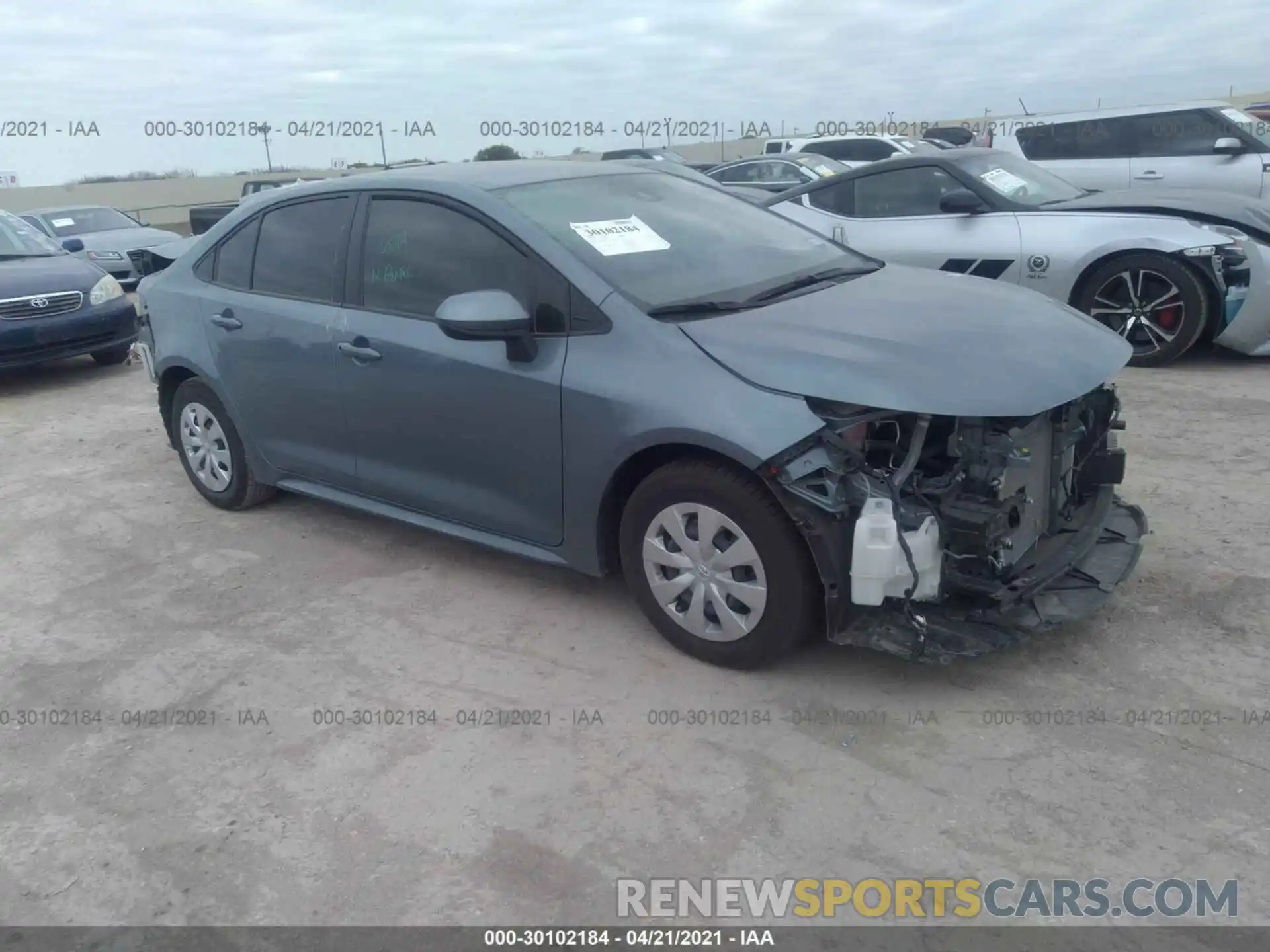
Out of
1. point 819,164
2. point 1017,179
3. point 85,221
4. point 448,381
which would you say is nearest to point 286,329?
point 448,381

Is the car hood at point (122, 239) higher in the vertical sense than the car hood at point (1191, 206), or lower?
lower

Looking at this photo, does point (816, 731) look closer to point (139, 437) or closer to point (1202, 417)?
point (1202, 417)

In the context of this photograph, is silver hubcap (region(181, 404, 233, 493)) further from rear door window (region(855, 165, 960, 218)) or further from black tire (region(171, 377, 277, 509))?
rear door window (region(855, 165, 960, 218))

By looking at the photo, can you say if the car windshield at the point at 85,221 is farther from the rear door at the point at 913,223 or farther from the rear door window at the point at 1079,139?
the rear door window at the point at 1079,139

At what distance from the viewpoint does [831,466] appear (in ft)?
10.4

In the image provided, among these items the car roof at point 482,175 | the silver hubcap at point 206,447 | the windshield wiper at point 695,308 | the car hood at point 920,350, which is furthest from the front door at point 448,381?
the silver hubcap at point 206,447

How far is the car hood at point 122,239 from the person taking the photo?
1404cm

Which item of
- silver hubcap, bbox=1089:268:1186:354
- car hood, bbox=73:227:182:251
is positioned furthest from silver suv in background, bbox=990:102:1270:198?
car hood, bbox=73:227:182:251

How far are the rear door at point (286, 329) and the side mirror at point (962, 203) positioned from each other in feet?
14.8

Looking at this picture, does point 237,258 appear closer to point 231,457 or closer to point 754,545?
point 231,457

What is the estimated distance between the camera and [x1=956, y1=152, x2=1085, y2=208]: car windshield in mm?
7512

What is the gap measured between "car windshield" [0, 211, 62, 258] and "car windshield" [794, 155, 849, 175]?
10.3 meters

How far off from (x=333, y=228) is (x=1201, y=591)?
3.75m

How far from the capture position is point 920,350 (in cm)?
332
